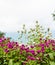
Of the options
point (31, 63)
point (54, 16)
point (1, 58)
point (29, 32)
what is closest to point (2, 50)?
point (1, 58)

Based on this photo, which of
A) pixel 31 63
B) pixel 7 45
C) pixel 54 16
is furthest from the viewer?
pixel 54 16

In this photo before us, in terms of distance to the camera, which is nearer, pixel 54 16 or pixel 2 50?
pixel 2 50

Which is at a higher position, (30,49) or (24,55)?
(30,49)

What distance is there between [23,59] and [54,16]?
33.5ft

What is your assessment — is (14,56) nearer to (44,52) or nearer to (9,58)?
(9,58)

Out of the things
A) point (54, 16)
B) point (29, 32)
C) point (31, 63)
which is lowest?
point (31, 63)

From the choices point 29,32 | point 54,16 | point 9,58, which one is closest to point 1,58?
point 9,58

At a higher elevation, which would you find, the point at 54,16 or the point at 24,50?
the point at 54,16

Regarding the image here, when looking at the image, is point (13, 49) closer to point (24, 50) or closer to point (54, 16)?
point (24, 50)

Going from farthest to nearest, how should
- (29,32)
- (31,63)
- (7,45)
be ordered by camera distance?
(29,32)
(7,45)
(31,63)

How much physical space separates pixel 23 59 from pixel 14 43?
0.46m

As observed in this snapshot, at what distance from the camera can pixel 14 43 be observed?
514 centimetres

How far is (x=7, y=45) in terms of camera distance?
5.03m

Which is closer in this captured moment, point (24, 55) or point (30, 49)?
point (24, 55)
